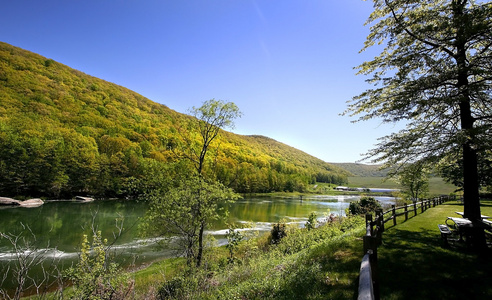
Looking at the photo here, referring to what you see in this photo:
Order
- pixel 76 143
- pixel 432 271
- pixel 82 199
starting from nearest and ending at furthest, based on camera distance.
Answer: pixel 432 271
pixel 82 199
pixel 76 143

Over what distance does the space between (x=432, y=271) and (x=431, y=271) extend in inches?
0.9

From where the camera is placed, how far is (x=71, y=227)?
82.9 ft

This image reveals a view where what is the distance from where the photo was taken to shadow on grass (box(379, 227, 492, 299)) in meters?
4.78

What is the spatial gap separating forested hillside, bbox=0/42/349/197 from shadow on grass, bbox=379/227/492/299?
953 centimetres

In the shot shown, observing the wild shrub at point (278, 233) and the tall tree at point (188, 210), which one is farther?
the wild shrub at point (278, 233)

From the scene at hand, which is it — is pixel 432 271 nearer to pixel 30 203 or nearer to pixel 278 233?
pixel 278 233

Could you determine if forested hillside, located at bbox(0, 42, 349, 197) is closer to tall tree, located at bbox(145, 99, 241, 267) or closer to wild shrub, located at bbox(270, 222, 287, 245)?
tall tree, located at bbox(145, 99, 241, 267)

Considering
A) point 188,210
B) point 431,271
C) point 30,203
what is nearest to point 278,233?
point 188,210

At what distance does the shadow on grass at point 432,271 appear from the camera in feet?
15.7

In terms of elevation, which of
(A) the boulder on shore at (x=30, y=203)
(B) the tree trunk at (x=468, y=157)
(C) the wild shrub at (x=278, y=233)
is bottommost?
(A) the boulder on shore at (x=30, y=203)

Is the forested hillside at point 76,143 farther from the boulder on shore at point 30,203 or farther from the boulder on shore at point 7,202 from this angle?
the boulder on shore at point 30,203

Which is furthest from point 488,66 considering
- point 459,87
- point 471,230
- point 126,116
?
point 126,116

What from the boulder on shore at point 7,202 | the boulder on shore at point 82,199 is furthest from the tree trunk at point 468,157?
the boulder on shore at point 82,199

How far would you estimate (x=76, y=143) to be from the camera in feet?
212
